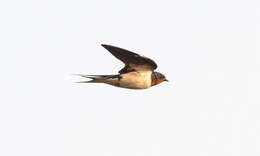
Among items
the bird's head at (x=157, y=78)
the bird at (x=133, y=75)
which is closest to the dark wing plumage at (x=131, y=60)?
the bird at (x=133, y=75)

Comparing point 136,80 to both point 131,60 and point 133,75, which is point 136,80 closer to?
point 133,75

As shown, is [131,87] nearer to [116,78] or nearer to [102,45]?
[116,78]

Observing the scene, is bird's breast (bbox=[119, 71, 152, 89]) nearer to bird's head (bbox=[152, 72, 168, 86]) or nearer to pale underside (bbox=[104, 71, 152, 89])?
pale underside (bbox=[104, 71, 152, 89])

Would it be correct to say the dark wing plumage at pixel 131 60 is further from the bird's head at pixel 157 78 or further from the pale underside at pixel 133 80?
the bird's head at pixel 157 78

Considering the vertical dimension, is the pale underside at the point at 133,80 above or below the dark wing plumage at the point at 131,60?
below

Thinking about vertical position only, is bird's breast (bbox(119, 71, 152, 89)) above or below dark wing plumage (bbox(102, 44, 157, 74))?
below

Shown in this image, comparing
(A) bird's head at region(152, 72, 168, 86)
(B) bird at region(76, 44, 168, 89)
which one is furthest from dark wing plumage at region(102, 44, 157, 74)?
(A) bird's head at region(152, 72, 168, 86)

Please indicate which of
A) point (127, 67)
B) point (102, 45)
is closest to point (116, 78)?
point (127, 67)
